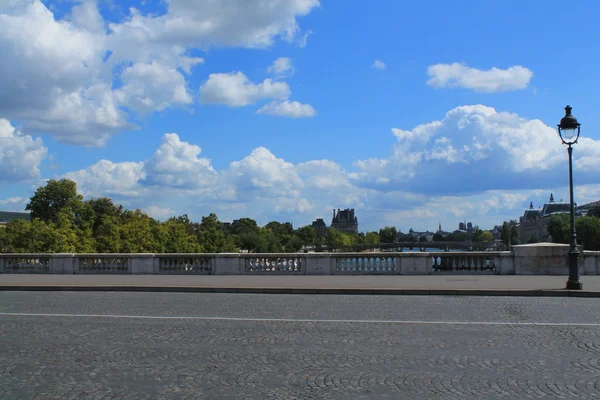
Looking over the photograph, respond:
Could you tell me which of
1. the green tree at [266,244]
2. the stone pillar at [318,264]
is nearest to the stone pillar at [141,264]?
the stone pillar at [318,264]

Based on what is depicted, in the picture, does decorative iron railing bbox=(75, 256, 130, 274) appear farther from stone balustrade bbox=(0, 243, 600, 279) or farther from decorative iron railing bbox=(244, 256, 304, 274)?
decorative iron railing bbox=(244, 256, 304, 274)

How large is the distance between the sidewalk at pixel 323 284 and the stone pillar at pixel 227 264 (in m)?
0.87

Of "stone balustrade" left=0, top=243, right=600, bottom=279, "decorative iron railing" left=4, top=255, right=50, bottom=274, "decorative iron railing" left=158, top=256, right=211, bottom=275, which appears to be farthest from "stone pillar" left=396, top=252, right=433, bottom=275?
"decorative iron railing" left=4, top=255, right=50, bottom=274

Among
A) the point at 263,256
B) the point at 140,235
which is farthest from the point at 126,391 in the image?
the point at 140,235

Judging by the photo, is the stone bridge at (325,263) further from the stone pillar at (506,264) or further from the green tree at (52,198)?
the green tree at (52,198)

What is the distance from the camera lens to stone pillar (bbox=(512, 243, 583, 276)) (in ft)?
74.3

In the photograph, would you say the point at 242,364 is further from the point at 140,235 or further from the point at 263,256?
the point at 140,235

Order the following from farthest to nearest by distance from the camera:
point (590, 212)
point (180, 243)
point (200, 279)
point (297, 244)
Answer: point (297, 244) → point (590, 212) → point (180, 243) → point (200, 279)

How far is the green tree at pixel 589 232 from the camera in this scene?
115312 millimetres

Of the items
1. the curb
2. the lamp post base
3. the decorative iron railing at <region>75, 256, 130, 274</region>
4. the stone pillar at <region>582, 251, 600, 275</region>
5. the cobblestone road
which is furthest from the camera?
the decorative iron railing at <region>75, 256, 130, 274</region>

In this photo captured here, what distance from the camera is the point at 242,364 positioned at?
8.29m

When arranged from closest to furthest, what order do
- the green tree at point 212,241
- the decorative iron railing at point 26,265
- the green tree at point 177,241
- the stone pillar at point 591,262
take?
the stone pillar at point 591,262
the decorative iron railing at point 26,265
the green tree at point 177,241
the green tree at point 212,241

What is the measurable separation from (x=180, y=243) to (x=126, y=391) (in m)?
90.3

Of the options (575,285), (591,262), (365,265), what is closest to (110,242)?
(365,265)
